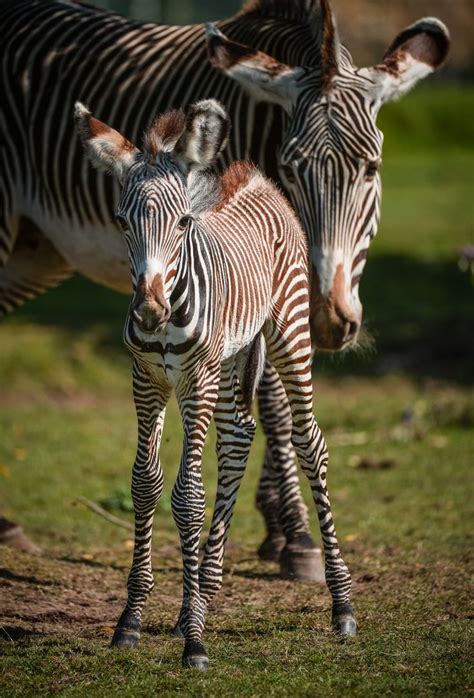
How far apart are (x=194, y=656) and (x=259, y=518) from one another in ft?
13.3

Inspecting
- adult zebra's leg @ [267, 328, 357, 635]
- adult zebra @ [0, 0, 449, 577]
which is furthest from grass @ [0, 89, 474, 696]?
adult zebra @ [0, 0, 449, 577]

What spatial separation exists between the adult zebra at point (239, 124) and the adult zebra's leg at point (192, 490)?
60.2 inches

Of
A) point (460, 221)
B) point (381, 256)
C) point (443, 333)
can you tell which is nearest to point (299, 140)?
point (443, 333)

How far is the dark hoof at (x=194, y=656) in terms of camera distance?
527 centimetres

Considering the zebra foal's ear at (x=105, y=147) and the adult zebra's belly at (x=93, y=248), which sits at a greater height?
the zebra foal's ear at (x=105, y=147)

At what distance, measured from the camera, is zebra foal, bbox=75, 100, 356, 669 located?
521cm

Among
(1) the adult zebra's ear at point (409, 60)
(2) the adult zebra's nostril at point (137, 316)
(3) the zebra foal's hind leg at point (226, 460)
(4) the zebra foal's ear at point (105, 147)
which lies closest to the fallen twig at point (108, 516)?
(3) the zebra foal's hind leg at point (226, 460)

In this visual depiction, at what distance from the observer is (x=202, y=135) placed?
211 inches

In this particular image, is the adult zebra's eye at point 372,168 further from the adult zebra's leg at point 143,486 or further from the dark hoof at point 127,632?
the dark hoof at point 127,632

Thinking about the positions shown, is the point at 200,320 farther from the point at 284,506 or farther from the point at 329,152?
the point at 284,506

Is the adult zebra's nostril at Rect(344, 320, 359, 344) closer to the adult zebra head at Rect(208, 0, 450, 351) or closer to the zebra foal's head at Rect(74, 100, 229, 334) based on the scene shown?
the adult zebra head at Rect(208, 0, 450, 351)

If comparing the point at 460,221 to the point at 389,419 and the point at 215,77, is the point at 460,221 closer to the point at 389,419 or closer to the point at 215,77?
the point at 389,419

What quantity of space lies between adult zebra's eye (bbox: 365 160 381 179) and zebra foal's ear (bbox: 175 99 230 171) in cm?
166

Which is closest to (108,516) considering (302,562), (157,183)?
(302,562)
